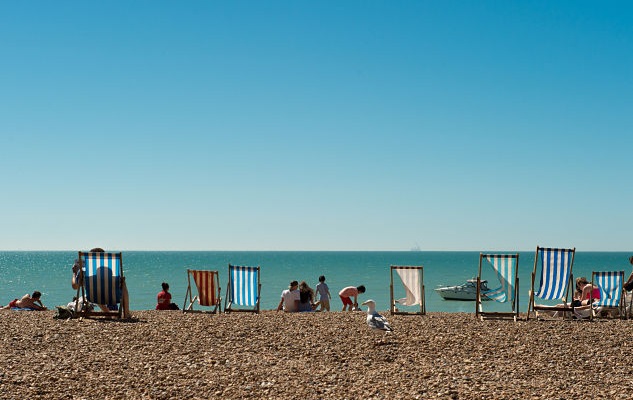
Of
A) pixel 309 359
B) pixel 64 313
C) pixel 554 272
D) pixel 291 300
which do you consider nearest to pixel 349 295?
pixel 291 300

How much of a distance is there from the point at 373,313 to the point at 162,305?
6426 millimetres

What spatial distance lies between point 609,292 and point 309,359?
6.98 meters

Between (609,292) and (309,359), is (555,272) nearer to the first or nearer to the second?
(609,292)

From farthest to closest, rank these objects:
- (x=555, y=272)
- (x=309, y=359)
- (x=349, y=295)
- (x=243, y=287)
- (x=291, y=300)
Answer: (x=349, y=295), (x=243, y=287), (x=291, y=300), (x=555, y=272), (x=309, y=359)

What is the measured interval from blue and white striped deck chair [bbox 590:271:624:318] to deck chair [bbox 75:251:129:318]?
314 inches

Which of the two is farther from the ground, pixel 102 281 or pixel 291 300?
pixel 102 281

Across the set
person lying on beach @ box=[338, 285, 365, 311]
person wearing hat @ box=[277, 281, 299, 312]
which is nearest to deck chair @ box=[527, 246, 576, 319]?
person wearing hat @ box=[277, 281, 299, 312]

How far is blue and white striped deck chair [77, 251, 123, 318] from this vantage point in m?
10.3

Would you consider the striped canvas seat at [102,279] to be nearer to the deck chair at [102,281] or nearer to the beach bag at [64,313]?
the deck chair at [102,281]

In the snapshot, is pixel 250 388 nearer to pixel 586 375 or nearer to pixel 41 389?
pixel 41 389

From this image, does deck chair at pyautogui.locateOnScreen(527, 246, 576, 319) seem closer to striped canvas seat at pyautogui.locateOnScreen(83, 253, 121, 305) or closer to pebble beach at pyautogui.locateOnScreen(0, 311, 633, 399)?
pebble beach at pyautogui.locateOnScreen(0, 311, 633, 399)

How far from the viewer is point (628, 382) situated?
21.2 ft

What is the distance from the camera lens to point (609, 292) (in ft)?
39.1

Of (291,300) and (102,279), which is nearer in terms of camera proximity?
(102,279)
